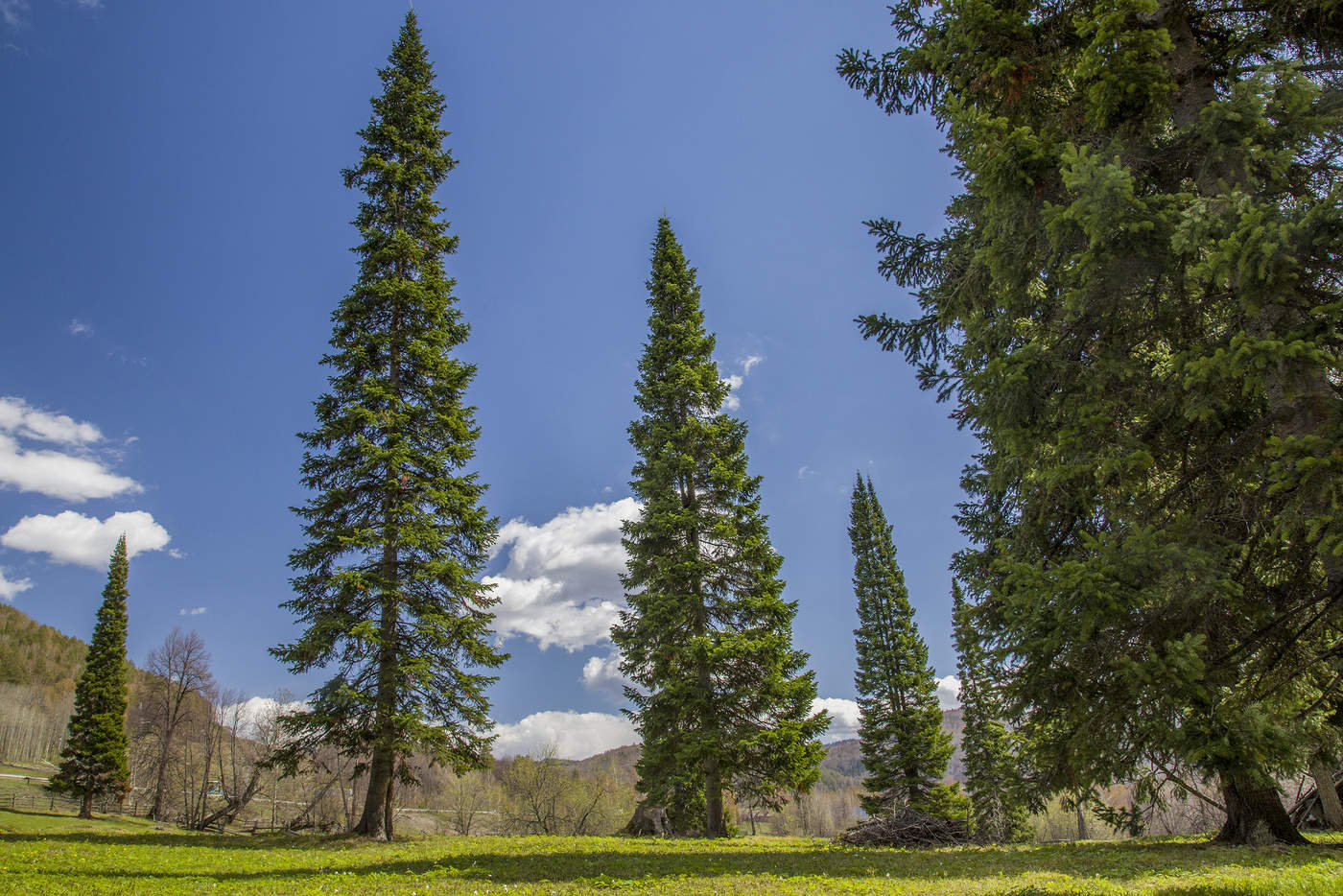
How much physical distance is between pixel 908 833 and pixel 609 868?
12683 mm

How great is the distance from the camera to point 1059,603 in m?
4.98

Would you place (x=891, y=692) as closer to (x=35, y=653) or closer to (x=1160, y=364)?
(x=1160, y=364)

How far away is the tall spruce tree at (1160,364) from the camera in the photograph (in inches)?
184

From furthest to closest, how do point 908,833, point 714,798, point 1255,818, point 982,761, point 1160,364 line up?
point 982,761
point 908,833
point 714,798
point 1255,818
point 1160,364

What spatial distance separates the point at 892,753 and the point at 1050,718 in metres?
27.4

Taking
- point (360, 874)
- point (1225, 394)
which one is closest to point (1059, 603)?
point (1225, 394)

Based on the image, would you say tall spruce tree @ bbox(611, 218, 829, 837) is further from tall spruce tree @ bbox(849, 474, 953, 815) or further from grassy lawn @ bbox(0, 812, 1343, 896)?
tall spruce tree @ bbox(849, 474, 953, 815)

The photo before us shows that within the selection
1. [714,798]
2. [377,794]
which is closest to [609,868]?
[714,798]

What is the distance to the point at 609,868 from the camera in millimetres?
9570

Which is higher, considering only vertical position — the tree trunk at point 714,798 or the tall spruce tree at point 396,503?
the tall spruce tree at point 396,503

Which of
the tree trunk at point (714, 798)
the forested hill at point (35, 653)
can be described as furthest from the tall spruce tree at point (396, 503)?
the forested hill at point (35, 653)

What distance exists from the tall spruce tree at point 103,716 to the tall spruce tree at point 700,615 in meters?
34.5

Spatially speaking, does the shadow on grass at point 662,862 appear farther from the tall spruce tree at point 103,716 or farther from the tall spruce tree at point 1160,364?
the tall spruce tree at point 103,716

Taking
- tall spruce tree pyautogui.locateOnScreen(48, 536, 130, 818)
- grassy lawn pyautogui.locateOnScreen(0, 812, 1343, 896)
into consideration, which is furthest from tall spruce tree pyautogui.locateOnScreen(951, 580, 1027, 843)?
tall spruce tree pyautogui.locateOnScreen(48, 536, 130, 818)
